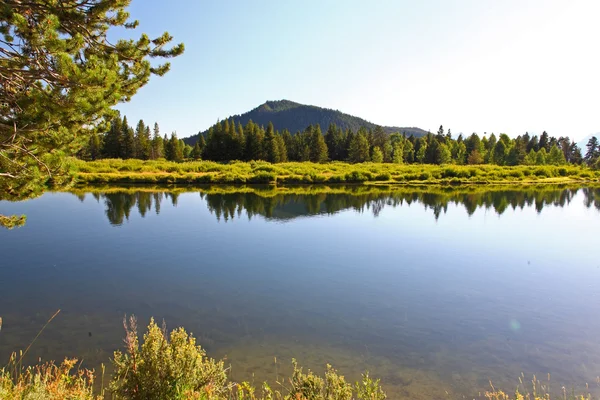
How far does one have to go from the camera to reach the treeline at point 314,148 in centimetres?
8800

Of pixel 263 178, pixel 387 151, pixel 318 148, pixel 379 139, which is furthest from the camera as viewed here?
pixel 379 139

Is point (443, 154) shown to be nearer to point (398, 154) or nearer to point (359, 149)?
point (398, 154)

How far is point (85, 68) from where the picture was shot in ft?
19.7

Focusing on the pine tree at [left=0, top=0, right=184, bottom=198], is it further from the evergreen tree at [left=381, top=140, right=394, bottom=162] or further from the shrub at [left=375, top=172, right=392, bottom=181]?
the evergreen tree at [left=381, top=140, right=394, bottom=162]

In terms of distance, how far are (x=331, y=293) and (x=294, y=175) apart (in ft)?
169

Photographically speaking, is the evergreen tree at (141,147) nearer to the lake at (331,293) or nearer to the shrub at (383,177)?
the shrub at (383,177)

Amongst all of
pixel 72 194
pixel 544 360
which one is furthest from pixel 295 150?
pixel 544 360

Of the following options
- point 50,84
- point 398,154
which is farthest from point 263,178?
point 50,84

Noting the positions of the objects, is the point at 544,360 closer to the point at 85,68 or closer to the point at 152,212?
the point at 85,68

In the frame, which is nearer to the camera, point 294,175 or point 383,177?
point 294,175

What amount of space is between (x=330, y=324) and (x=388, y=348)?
6.50ft

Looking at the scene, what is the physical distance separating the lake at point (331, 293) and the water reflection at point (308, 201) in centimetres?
325

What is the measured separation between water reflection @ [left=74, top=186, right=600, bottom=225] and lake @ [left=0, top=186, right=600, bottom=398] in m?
3.25

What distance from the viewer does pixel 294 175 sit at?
64500 mm
